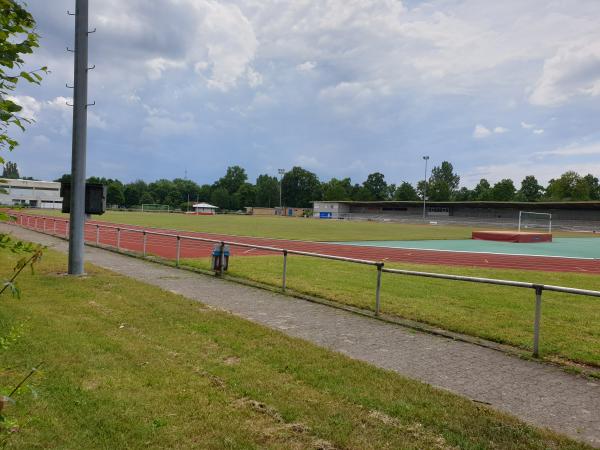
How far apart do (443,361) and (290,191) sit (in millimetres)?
166947

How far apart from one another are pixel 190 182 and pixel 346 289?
17766 centimetres

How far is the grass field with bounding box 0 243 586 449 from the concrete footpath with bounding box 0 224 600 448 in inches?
15.3

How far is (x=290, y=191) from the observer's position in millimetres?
172250

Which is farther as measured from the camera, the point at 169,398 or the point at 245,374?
the point at 245,374

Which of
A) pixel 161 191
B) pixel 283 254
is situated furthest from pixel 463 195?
pixel 283 254

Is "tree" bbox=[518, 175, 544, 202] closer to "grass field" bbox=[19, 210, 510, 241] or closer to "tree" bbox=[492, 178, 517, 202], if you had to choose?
"tree" bbox=[492, 178, 517, 202]

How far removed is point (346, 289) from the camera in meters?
11.3

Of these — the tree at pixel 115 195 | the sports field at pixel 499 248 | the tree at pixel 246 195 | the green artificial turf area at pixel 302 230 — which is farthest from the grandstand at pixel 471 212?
the tree at pixel 115 195

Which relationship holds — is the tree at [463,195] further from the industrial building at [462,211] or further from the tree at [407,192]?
the industrial building at [462,211]

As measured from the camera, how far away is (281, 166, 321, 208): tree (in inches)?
6732

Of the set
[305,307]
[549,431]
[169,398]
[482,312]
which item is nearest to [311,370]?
[169,398]

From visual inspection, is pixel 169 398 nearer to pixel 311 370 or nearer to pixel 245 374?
pixel 245 374

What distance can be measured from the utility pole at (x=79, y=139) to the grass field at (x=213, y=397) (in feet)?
14.4

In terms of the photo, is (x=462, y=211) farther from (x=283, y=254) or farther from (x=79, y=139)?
(x=79, y=139)
